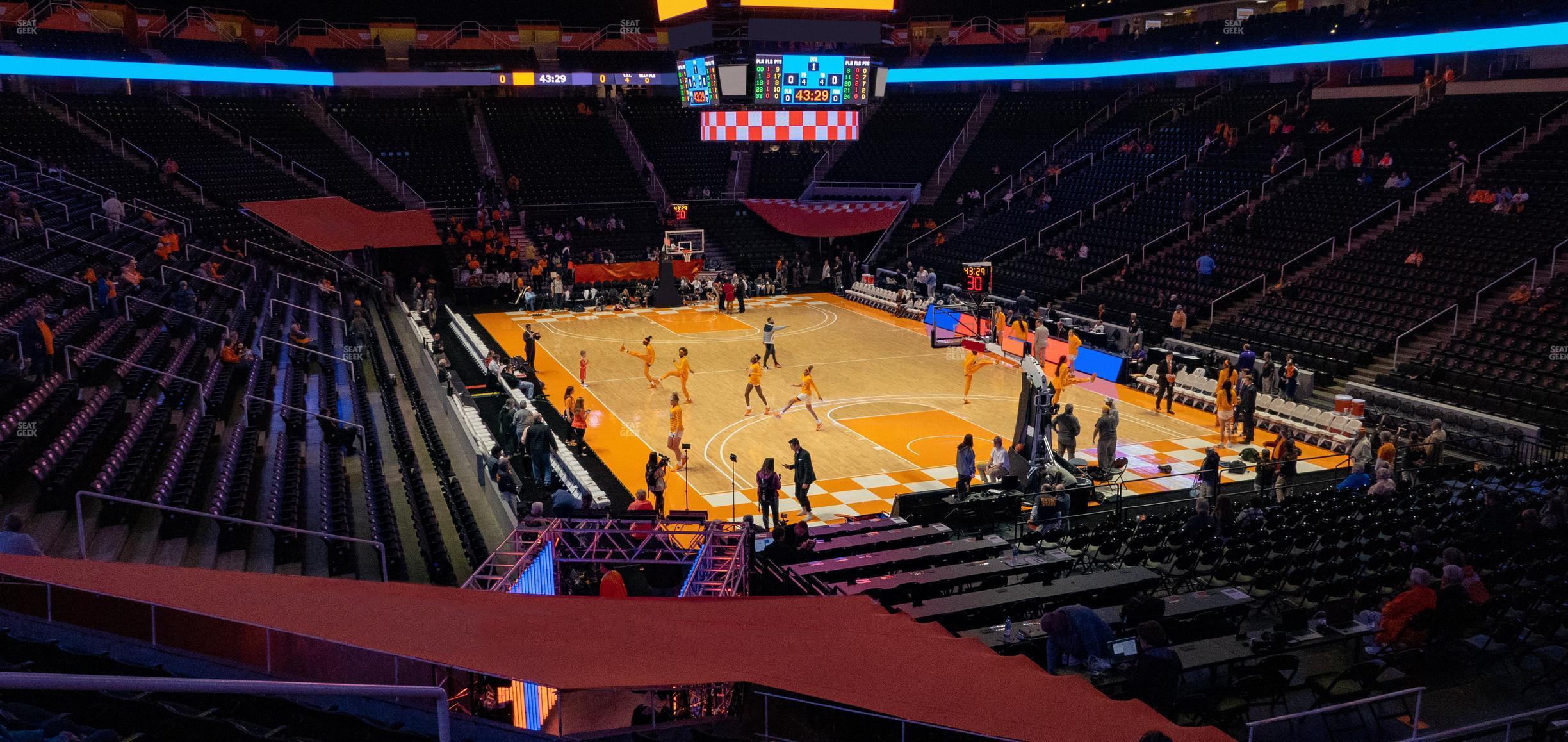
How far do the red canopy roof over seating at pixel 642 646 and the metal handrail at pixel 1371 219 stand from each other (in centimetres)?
2475

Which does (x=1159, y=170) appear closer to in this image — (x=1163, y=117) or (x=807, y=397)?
(x=1163, y=117)

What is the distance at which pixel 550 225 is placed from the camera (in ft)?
145

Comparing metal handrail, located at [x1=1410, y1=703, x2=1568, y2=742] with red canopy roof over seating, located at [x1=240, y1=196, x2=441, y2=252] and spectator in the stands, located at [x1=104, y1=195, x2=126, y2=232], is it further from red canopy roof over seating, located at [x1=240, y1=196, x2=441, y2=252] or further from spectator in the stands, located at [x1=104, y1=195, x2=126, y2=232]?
red canopy roof over seating, located at [x1=240, y1=196, x2=441, y2=252]

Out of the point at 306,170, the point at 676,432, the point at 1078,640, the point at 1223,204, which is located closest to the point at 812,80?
the point at 676,432

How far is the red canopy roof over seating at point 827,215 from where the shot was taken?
45.7 m

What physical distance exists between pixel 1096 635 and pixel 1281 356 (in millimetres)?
18679

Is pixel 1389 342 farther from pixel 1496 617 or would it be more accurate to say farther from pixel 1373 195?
pixel 1496 617

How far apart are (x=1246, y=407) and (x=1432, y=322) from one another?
6.53 meters

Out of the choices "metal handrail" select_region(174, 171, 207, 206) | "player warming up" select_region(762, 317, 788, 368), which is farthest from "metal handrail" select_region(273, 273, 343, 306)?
"player warming up" select_region(762, 317, 788, 368)

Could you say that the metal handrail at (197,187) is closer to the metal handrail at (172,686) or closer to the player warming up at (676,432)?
the player warming up at (676,432)

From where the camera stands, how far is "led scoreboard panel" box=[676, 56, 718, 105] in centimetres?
2764

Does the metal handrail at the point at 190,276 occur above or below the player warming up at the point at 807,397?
above

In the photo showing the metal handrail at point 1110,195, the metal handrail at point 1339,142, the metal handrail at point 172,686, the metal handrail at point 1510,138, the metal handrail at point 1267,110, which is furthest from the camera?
the metal handrail at point 1110,195

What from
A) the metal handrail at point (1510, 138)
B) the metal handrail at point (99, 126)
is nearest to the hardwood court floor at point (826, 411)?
the metal handrail at point (1510, 138)
